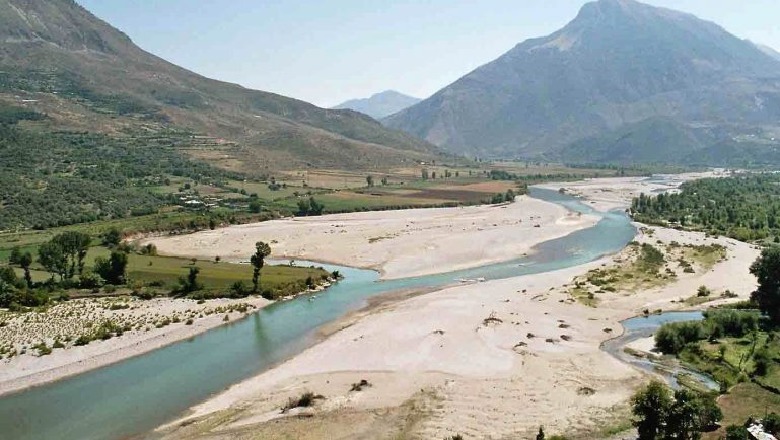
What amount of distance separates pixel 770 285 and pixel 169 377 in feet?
181

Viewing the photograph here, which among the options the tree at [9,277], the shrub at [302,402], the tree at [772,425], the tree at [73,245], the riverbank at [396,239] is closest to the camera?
the tree at [772,425]

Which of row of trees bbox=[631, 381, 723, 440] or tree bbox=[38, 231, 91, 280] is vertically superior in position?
tree bbox=[38, 231, 91, 280]

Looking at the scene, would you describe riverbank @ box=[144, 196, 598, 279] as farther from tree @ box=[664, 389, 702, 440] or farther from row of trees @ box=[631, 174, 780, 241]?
tree @ box=[664, 389, 702, 440]

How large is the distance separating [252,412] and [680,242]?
94943 millimetres

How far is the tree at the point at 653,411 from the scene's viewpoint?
1425 inches

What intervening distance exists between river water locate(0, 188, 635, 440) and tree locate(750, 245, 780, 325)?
126 ft

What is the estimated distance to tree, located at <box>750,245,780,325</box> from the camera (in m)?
58.7

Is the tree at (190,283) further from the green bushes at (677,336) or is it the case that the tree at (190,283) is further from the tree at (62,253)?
the green bushes at (677,336)

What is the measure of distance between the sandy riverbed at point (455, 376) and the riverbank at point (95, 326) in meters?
14.8

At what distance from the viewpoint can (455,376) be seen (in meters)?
49.2

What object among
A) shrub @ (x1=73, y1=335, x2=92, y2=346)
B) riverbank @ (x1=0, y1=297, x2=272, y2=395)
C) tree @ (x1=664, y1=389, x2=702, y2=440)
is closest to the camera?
tree @ (x1=664, y1=389, x2=702, y2=440)

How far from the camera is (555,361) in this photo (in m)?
51.9

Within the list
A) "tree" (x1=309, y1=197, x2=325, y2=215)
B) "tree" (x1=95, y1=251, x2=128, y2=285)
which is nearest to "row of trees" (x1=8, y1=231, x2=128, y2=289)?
"tree" (x1=95, y1=251, x2=128, y2=285)

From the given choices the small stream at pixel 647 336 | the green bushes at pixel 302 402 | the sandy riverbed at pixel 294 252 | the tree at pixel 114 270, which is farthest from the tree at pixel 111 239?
the small stream at pixel 647 336
